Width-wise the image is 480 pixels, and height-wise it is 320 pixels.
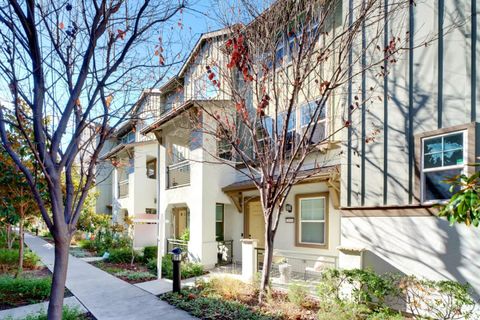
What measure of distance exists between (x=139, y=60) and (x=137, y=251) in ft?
38.4

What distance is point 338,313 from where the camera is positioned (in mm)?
6410

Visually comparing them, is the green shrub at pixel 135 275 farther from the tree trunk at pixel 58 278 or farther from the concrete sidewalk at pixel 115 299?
the tree trunk at pixel 58 278

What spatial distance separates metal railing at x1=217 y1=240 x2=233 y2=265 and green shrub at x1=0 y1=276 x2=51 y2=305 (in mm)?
6559

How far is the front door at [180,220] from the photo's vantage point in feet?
59.5

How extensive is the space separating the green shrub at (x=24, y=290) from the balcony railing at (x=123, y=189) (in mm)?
15007

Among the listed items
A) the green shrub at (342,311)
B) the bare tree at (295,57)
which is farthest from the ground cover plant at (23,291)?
the green shrub at (342,311)

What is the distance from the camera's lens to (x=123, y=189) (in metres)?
24.8

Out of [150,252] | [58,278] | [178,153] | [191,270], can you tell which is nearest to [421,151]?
[58,278]

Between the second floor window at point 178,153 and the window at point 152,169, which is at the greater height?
the second floor window at point 178,153

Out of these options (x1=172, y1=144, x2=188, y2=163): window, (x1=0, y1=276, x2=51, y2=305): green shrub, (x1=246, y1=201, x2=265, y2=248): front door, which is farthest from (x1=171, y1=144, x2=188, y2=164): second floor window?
(x1=0, y1=276, x2=51, y2=305): green shrub

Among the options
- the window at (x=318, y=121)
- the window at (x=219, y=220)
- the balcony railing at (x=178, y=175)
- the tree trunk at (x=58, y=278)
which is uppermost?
the window at (x=318, y=121)

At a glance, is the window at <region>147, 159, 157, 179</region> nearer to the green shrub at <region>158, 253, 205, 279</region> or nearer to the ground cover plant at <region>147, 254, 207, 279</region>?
the ground cover plant at <region>147, 254, 207, 279</region>

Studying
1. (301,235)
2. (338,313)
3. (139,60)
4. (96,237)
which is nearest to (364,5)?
(139,60)

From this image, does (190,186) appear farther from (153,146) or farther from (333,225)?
(153,146)
